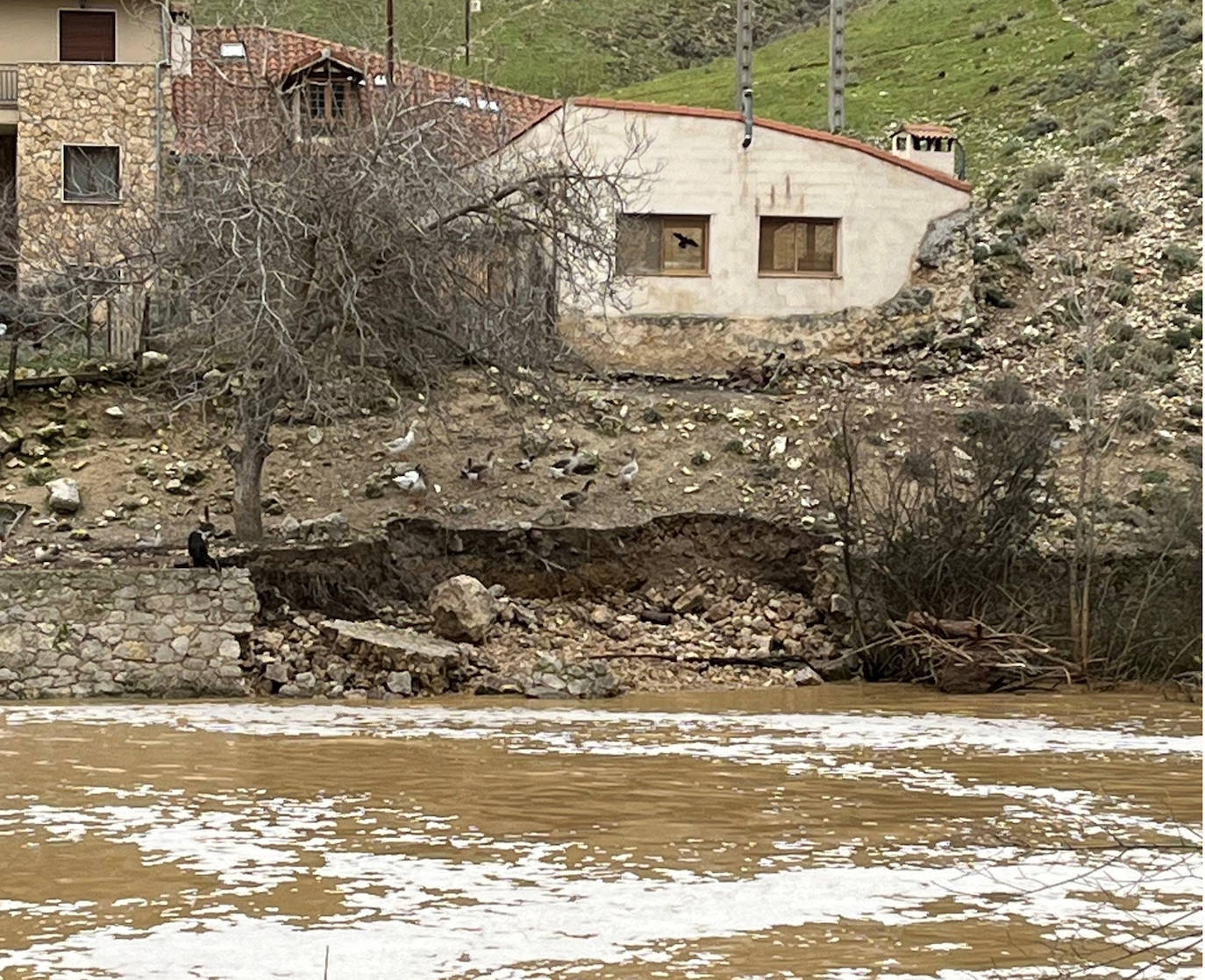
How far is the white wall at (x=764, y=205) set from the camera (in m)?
35.2

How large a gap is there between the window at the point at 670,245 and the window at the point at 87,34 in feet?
41.9

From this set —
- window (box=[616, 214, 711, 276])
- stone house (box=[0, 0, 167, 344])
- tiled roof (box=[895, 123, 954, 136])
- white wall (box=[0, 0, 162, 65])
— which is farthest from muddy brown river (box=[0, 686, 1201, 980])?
tiled roof (box=[895, 123, 954, 136])

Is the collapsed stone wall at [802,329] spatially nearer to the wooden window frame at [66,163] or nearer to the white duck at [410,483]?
the white duck at [410,483]

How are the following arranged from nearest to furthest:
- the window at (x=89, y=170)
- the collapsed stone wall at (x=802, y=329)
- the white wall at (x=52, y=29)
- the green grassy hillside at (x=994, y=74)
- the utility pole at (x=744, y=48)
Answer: the collapsed stone wall at (x=802, y=329) → the window at (x=89, y=170) → the white wall at (x=52, y=29) → the utility pole at (x=744, y=48) → the green grassy hillside at (x=994, y=74)

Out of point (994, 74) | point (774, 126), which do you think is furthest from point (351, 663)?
point (994, 74)

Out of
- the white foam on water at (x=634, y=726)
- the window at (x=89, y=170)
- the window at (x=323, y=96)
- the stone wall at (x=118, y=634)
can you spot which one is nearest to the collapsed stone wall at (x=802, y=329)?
the window at (x=323, y=96)

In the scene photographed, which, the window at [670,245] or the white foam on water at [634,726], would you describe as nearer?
the white foam on water at [634,726]

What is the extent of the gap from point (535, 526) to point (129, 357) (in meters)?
8.43

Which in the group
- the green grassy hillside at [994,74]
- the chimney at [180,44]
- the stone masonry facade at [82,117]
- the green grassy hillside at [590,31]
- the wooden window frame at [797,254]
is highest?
the green grassy hillside at [590,31]

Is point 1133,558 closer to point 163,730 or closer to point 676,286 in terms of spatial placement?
point 676,286

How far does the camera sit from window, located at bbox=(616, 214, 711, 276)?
3534 centimetres

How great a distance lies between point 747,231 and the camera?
35.7 metres

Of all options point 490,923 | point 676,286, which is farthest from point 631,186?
point 490,923

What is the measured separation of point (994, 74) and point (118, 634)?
1838 inches
